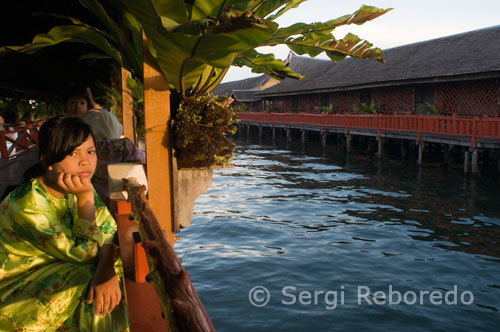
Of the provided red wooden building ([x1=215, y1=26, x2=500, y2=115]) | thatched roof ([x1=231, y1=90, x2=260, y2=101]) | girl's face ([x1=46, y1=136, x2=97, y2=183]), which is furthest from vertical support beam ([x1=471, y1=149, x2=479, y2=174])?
thatched roof ([x1=231, y1=90, x2=260, y2=101])

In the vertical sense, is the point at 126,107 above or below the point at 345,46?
below

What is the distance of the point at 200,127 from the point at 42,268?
5.56ft

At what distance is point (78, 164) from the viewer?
2072 mm

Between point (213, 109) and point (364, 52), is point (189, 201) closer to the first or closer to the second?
point (213, 109)

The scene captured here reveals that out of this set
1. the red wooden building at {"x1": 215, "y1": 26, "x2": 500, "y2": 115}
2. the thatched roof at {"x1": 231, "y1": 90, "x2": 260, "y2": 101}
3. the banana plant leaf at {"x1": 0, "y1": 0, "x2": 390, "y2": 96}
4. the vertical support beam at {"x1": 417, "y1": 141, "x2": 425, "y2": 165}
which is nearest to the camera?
the banana plant leaf at {"x1": 0, "y1": 0, "x2": 390, "y2": 96}

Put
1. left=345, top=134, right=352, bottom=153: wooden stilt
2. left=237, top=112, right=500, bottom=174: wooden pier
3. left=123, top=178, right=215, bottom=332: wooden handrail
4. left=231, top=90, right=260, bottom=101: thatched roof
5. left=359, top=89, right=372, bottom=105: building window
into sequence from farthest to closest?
left=231, top=90, right=260, bottom=101: thatched roof, left=359, top=89, right=372, bottom=105: building window, left=345, top=134, right=352, bottom=153: wooden stilt, left=237, top=112, right=500, bottom=174: wooden pier, left=123, top=178, right=215, bottom=332: wooden handrail

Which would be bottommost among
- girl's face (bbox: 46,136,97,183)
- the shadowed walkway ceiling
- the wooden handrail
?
the wooden handrail

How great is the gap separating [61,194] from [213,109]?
154cm

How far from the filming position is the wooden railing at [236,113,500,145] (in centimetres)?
1599

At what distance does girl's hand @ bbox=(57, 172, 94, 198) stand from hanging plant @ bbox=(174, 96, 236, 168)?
1.32m

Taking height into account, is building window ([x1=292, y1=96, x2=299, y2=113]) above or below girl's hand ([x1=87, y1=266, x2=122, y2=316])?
above

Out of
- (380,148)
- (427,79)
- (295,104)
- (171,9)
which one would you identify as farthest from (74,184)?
(295,104)

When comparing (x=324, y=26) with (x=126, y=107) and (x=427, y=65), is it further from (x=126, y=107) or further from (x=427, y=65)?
(x=427, y=65)

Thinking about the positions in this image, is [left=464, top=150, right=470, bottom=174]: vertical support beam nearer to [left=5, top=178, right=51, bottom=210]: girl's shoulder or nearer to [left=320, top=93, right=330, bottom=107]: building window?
[left=320, top=93, right=330, bottom=107]: building window
